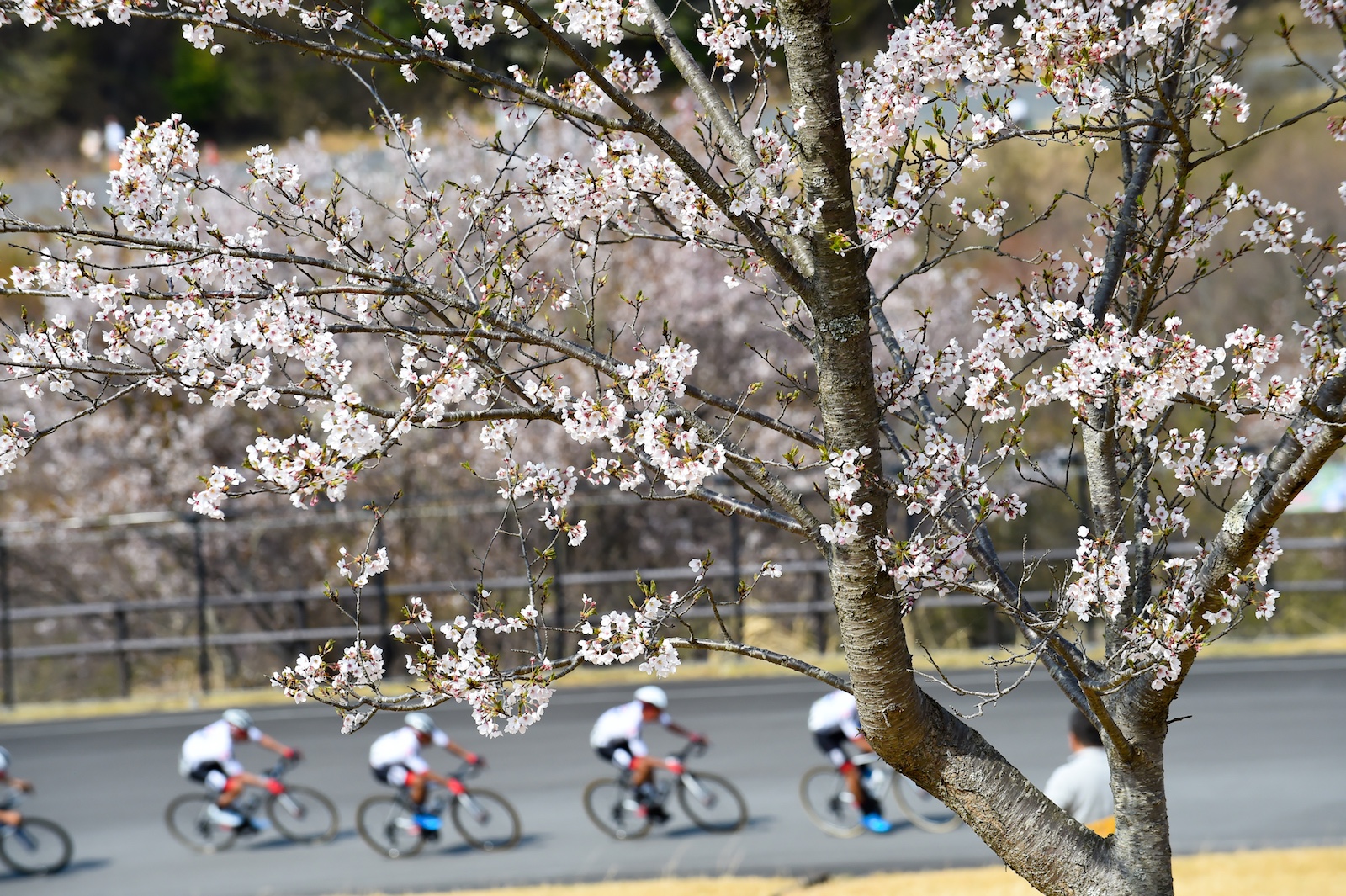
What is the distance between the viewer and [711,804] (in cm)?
833

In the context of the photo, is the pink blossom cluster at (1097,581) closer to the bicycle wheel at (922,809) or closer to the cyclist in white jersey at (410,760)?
the bicycle wheel at (922,809)

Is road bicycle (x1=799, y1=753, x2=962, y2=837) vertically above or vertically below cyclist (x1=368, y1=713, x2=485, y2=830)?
below

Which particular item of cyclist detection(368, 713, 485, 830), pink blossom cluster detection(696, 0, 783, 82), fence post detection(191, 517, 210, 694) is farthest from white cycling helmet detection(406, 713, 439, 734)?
pink blossom cluster detection(696, 0, 783, 82)

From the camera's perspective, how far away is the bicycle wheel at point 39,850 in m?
8.49

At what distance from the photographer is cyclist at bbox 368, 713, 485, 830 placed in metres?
8.16

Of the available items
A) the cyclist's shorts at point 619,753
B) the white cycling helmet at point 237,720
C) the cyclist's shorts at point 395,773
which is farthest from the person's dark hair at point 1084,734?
the white cycling helmet at point 237,720

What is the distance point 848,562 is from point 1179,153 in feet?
4.05

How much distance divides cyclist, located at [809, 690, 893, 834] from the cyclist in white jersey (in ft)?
7.97

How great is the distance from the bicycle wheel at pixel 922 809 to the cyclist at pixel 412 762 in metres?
2.96

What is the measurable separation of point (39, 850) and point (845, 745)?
19.8 feet

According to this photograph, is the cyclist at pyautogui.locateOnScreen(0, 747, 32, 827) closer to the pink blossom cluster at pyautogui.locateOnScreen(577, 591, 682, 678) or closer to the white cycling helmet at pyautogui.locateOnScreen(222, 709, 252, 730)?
the white cycling helmet at pyautogui.locateOnScreen(222, 709, 252, 730)

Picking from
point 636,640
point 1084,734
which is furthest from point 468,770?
point 636,640

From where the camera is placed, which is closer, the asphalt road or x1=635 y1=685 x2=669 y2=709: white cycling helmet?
the asphalt road

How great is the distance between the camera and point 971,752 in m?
3.06
